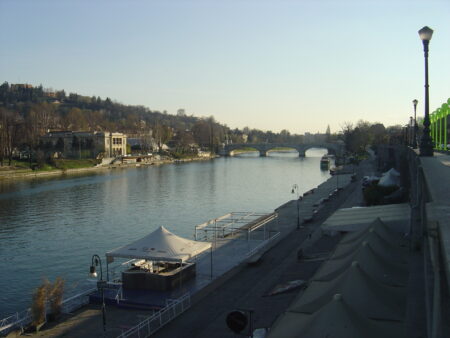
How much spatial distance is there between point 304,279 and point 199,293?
3416 mm

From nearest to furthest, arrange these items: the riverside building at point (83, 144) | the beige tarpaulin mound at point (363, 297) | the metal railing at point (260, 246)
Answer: the beige tarpaulin mound at point (363, 297) < the metal railing at point (260, 246) < the riverside building at point (83, 144)

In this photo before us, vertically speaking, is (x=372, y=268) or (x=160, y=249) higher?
(x=372, y=268)

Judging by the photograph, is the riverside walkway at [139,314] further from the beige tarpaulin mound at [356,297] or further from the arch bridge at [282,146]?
the arch bridge at [282,146]

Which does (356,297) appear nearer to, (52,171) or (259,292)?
(259,292)

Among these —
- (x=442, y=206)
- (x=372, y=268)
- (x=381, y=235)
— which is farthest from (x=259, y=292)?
(x=442, y=206)

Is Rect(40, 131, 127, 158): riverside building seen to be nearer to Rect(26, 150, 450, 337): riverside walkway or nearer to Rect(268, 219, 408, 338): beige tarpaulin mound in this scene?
Rect(26, 150, 450, 337): riverside walkway

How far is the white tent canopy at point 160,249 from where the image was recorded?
1495cm

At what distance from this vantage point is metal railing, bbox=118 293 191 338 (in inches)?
463

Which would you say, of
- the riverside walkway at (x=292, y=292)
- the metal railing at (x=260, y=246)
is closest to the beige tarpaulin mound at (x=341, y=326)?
the riverside walkway at (x=292, y=292)

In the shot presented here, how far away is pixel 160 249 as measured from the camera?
1530 cm

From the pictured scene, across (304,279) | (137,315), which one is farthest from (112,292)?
(304,279)

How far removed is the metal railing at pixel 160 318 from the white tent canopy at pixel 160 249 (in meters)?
1.55

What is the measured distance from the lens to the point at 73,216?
34.5m

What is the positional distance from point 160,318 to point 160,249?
3.45 metres
